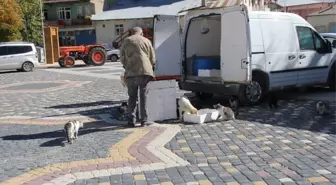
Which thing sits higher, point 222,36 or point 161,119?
point 222,36

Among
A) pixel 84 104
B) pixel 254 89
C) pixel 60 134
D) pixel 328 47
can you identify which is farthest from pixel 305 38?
pixel 60 134

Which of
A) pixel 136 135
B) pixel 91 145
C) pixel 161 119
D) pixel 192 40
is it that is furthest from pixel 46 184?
pixel 192 40

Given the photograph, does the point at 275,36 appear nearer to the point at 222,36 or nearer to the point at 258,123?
the point at 222,36

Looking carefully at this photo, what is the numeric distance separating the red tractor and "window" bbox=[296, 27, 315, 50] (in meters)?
19.7

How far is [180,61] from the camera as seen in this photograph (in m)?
10.3

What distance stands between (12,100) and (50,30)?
21230mm

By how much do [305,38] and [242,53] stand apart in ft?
8.24

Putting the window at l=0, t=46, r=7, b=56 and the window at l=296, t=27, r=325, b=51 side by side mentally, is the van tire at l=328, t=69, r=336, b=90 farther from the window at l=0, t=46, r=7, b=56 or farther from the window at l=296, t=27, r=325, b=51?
the window at l=0, t=46, r=7, b=56

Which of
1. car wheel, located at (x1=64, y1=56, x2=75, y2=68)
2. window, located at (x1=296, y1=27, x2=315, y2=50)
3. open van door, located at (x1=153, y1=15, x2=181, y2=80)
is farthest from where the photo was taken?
car wheel, located at (x1=64, y1=56, x2=75, y2=68)

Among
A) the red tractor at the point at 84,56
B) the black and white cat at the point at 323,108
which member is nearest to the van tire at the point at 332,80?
the black and white cat at the point at 323,108

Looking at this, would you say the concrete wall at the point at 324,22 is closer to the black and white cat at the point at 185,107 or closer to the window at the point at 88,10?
the window at the point at 88,10

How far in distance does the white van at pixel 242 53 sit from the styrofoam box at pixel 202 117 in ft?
4.28

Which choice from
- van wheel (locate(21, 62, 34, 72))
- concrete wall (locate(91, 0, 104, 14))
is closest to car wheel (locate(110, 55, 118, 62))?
van wheel (locate(21, 62, 34, 72))

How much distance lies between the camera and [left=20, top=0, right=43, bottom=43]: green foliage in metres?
46.0
